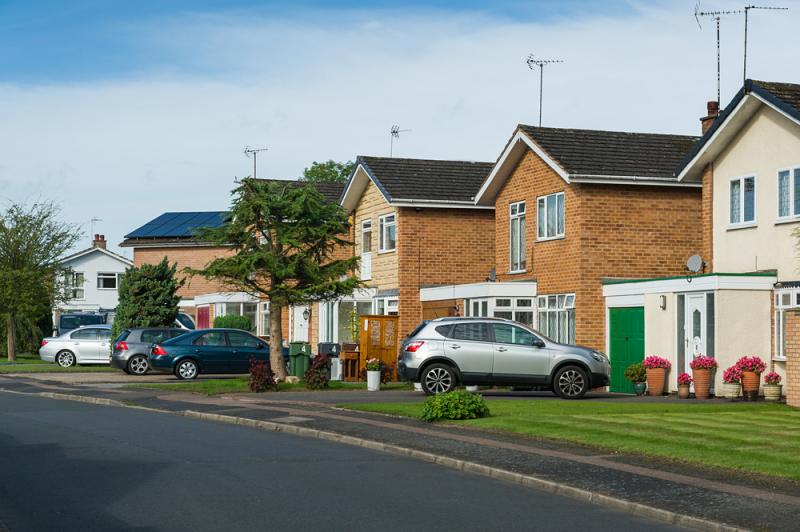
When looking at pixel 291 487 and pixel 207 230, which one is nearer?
pixel 291 487

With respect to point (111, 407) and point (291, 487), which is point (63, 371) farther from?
point (291, 487)

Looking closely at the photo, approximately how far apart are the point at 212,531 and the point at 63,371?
112 ft

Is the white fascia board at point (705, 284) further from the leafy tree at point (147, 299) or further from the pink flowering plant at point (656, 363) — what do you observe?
the leafy tree at point (147, 299)

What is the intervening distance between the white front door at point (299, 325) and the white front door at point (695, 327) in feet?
77.3

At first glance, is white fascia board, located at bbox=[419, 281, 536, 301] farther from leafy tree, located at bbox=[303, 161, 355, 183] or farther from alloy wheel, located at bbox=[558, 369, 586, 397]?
leafy tree, located at bbox=[303, 161, 355, 183]

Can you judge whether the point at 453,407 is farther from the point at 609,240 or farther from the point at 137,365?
the point at 137,365

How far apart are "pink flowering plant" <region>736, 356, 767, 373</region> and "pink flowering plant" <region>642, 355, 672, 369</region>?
2365 millimetres

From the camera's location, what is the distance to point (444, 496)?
1298cm

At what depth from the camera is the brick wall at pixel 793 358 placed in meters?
23.6

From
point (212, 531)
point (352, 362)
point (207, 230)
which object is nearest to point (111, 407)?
point (207, 230)

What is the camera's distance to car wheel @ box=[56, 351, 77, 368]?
153 ft

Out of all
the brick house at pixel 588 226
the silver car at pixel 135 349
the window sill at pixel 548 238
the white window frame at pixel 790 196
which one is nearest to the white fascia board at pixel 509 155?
the brick house at pixel 588 226

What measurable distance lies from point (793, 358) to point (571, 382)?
554cm

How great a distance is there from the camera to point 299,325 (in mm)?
51188
